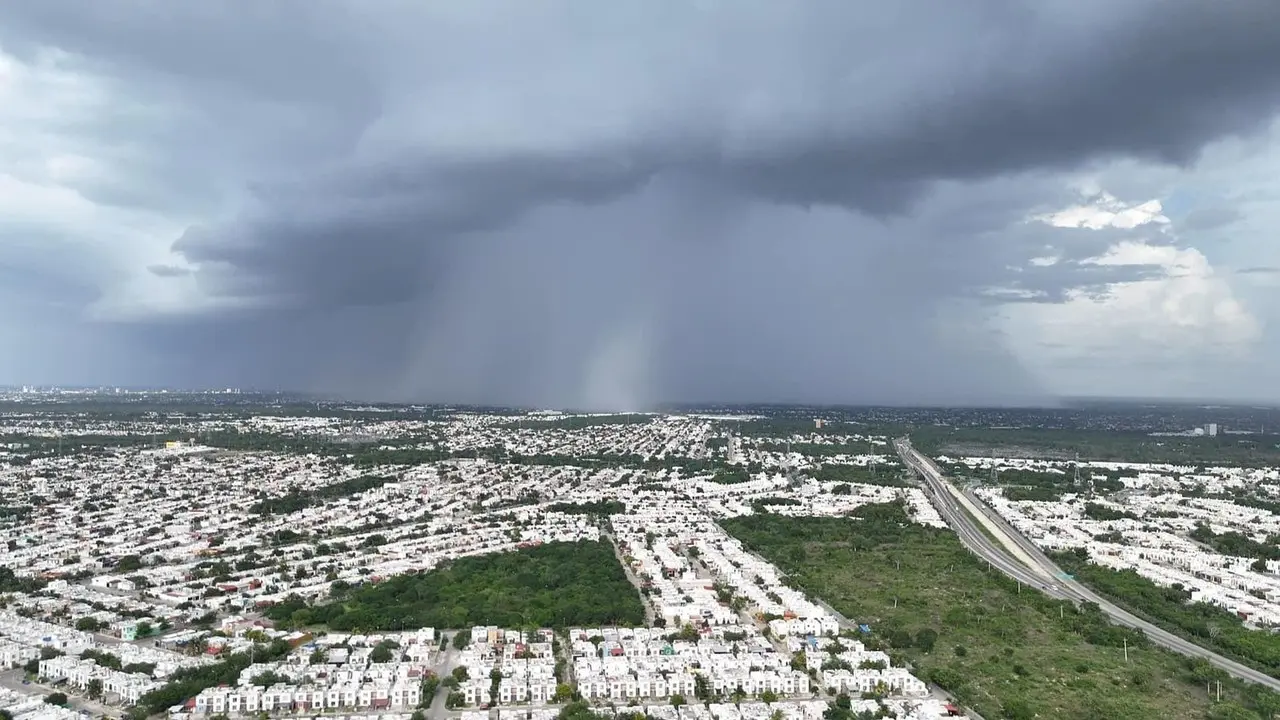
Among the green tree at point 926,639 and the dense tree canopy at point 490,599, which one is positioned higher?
the dense tree canopy at point 490,599

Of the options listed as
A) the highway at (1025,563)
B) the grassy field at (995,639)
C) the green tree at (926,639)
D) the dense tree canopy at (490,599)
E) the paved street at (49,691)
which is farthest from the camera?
the dense tree canopy at (490,599)

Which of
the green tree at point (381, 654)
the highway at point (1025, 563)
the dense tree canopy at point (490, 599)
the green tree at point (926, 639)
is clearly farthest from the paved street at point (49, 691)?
the highway at point (1025, 563)

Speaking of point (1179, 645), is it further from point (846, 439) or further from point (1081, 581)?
point (846, 439)

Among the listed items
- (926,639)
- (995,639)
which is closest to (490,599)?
(926,639)

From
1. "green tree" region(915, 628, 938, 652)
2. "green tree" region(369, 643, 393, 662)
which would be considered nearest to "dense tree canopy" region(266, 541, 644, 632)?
"green tree" region(369, 643, 393, 662)

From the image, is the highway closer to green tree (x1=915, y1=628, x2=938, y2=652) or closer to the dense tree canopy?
green tree (x1=915, y1=628, x2=938, y2=652)

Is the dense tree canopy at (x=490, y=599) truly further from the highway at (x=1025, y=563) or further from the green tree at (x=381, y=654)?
the highway at (x=1025, y=563)

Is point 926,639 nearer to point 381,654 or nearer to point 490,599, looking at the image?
point 490,599

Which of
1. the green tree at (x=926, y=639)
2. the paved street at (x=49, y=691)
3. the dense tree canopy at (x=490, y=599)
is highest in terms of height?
the dense tree canopy at (x=490, y=599)

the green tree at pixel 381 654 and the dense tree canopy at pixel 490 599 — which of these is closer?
the green tree at pixel 381 654
